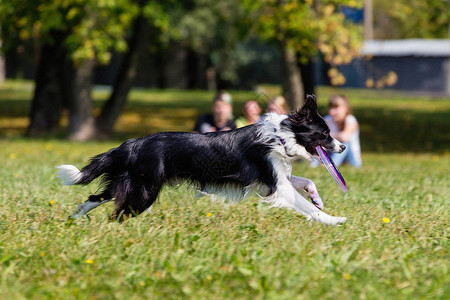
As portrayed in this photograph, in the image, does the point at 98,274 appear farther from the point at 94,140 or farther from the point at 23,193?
the point at 94,140

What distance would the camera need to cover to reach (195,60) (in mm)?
39438

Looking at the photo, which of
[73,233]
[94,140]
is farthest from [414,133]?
[73,233]

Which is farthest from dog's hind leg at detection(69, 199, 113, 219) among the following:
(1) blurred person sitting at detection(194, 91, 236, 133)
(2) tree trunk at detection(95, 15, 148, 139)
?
(2) tree trunk at detection(95, 15, 148, 139)

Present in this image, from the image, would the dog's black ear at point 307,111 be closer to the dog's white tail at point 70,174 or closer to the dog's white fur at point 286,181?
the dog's white fur at point 286,181

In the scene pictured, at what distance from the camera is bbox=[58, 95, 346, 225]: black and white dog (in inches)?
218

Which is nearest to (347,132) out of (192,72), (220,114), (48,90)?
(220,114)

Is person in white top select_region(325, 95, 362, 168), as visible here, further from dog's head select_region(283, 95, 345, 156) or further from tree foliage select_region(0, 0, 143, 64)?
tree foliage select_region(0, 0, 143, 64)

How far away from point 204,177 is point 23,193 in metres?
2.43

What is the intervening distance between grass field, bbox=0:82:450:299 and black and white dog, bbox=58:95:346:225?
0.23 m

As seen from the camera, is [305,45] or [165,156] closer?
[165,156]

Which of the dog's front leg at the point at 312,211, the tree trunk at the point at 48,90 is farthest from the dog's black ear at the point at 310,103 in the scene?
the tree trunk at the point at 48,90

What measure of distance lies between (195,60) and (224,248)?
1378 inches

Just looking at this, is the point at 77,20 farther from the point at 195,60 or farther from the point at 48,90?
the point at 195,60

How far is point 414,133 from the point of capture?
21344mm
